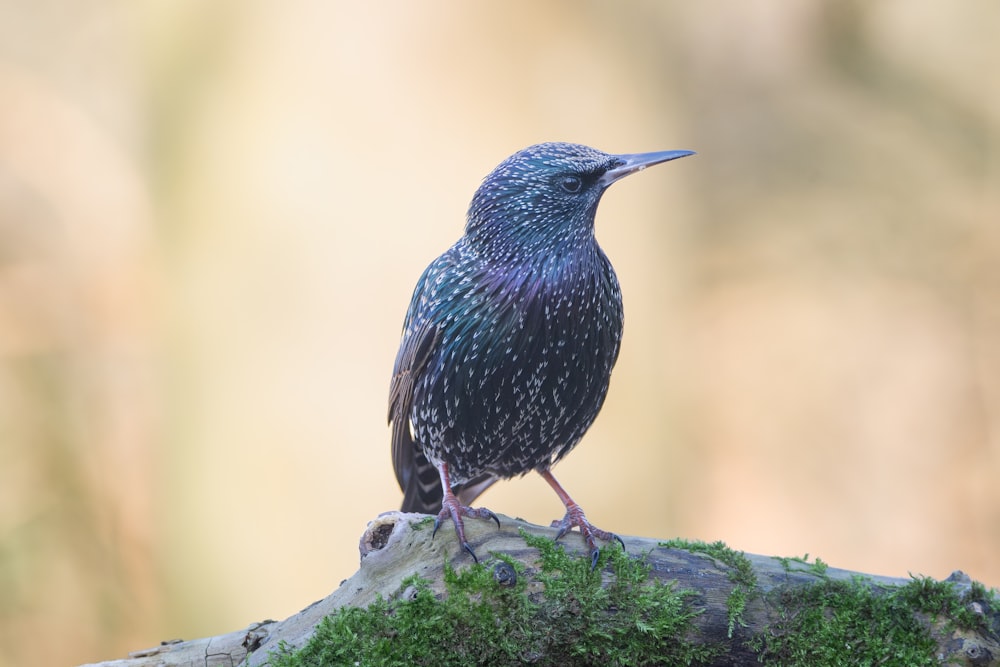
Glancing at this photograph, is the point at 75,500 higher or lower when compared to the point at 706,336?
lower

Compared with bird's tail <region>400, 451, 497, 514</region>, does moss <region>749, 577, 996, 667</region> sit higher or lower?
lower

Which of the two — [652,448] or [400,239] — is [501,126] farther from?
[652,448]

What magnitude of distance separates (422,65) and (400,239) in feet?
4.15

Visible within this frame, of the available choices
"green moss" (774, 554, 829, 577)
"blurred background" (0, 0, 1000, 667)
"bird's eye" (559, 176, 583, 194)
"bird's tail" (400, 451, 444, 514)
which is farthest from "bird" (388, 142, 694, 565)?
"blurred background" (0, 0, 1000, 667)

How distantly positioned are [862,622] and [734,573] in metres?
0.46

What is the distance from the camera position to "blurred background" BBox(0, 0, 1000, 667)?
21.0 feet

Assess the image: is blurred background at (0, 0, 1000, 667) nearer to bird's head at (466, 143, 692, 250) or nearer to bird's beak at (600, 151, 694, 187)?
bird's head at (466, 143, 692, 250)

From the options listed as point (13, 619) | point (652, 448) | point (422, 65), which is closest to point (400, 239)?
point (422, 65)

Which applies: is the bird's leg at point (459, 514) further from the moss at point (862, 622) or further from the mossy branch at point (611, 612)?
the moss at point (862, 622)

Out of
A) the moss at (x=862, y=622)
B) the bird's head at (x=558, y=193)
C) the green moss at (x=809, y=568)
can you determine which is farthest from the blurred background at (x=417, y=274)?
the moss at (x=862, y=622)

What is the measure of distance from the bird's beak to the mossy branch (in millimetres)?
1359

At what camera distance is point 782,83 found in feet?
24.0

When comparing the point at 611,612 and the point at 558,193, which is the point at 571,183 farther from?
the point at 611,612

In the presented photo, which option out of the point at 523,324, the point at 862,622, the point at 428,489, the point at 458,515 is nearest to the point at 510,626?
the point at 458,515
